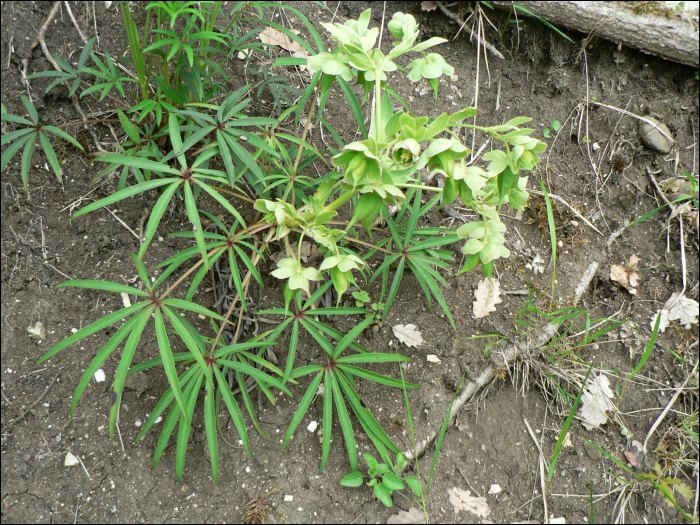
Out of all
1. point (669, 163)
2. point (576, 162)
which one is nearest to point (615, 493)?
point (576, 162)

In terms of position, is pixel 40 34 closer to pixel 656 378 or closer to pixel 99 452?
pixel 99 452

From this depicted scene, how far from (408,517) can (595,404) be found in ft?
3.05

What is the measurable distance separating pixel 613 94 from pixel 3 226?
2.87m

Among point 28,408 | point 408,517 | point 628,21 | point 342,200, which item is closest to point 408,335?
point 408,517

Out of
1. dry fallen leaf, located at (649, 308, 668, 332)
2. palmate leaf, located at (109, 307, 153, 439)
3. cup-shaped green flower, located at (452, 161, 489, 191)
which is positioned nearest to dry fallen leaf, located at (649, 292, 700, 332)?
dry fallen leaf, located at (649, 308, 668, 332)

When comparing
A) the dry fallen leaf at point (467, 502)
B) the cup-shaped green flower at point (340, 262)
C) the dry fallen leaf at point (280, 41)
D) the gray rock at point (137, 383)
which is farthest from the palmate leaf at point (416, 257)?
the dry fallen leaf at point (280, 41)

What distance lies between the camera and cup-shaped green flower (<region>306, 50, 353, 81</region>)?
1.30 meters

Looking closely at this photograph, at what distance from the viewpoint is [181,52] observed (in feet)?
4.91

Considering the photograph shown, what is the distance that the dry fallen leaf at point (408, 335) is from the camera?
1794 millimetres

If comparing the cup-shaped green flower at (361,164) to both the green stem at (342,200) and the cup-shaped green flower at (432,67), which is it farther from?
the cup-shaped green flower at (432,67)

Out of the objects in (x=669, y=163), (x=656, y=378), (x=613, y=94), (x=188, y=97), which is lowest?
(x=656, y=378)

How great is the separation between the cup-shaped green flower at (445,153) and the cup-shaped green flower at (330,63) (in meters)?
0.43

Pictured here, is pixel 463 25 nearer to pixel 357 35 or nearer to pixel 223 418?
pixel 357 35

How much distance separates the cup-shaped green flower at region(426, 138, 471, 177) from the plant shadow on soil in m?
0.84
